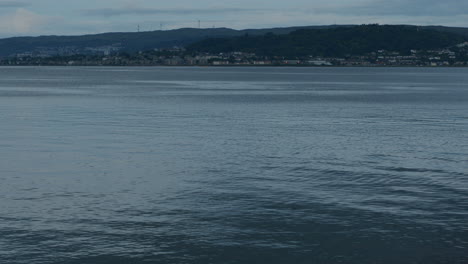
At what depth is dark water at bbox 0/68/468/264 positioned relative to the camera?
2472cm

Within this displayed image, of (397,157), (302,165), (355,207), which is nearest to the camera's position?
(355,207)

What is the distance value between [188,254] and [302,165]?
57.5 ft

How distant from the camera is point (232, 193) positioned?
33.1 meters

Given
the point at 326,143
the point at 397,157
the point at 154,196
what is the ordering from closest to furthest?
the point at 154,196, the point at 397,157, the point at 326,143

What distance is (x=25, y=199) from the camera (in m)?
31.6

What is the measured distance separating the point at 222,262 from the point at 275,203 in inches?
319

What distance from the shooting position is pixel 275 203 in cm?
3111

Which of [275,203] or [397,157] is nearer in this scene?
[275,203]

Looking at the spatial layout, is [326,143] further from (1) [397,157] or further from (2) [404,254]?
(2) [404,254]

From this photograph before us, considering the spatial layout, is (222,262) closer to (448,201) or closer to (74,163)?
(448,201)

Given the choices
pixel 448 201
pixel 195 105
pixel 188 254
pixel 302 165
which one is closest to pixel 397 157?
pixel 302 165

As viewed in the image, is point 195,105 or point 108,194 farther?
point 195,105

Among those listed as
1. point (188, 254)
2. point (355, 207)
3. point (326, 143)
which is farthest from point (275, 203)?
point (326, 143)

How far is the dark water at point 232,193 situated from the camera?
2472 cm
